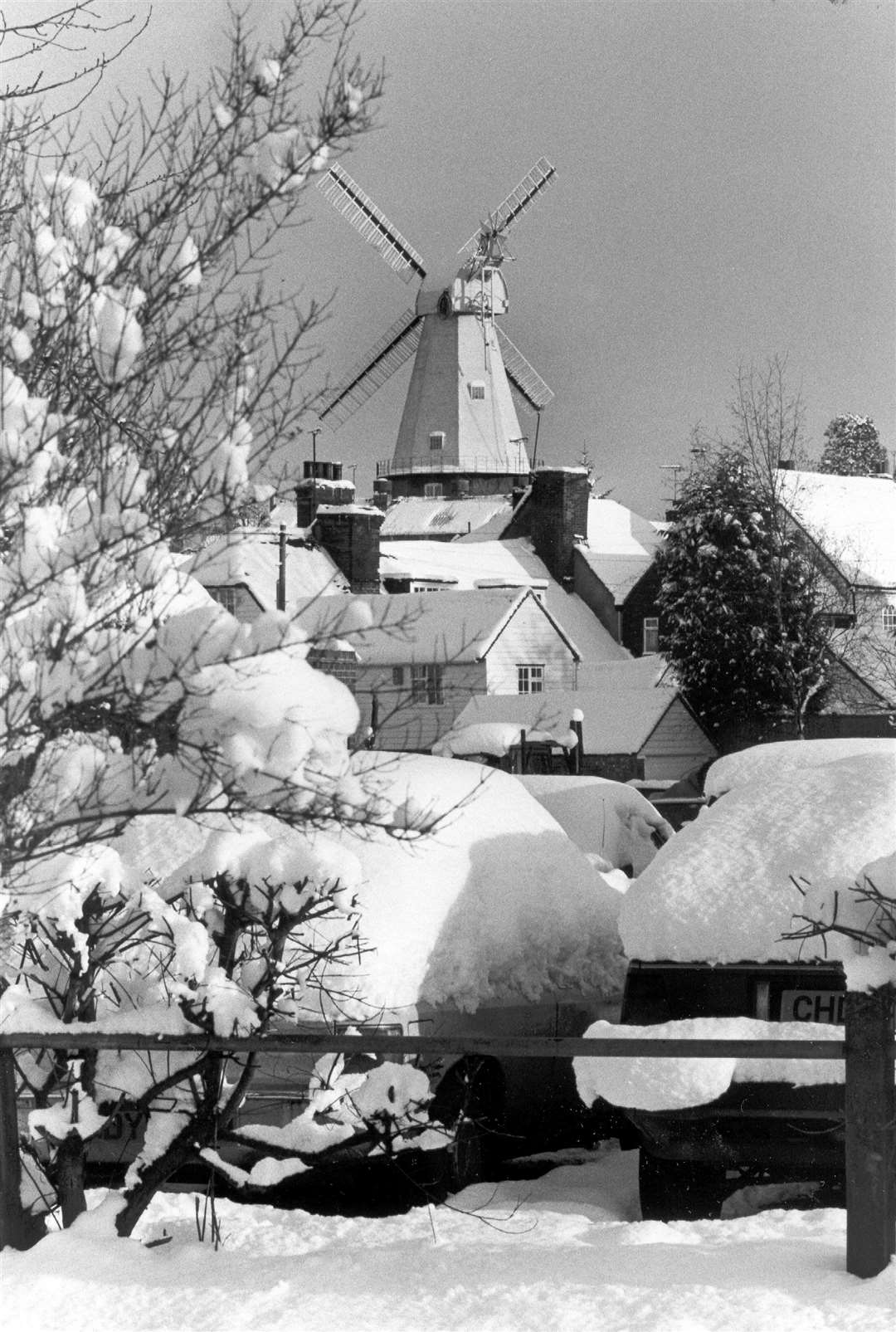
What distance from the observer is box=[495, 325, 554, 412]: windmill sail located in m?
78.1

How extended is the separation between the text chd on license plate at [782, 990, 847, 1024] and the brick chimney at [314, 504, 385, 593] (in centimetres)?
4140

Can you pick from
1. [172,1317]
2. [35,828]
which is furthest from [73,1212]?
[35,828]

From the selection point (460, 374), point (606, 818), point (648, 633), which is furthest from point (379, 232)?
point (606, 818)

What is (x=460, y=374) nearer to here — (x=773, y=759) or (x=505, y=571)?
(x=505, y=571)

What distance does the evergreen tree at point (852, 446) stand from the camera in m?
82.7

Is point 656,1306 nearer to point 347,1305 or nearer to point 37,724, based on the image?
point 347,1305

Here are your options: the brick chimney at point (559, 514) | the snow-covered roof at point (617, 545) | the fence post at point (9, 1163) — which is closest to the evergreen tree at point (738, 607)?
the snow-covered roof at point (617, 545)

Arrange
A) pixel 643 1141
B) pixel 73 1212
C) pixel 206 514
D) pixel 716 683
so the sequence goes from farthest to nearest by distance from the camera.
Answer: pixel 716 683, pixel 643 1141, pixel 73 1212, pixel 206 514

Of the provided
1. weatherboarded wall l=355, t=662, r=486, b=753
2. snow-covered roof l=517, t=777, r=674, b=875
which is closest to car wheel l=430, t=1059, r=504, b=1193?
weatherboarded wall l=355, t=662, r=486, b=753

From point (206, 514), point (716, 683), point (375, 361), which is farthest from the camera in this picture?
point (375, 361)

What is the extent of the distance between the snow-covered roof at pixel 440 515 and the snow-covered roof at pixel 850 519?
77.9 ft

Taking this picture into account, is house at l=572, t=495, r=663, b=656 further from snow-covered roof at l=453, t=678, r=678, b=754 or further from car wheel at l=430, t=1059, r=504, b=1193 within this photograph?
car wheel at l=430, t=1059, r=504, b=1193

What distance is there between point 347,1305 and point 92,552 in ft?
6.65

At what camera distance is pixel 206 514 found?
4043 millimetres
